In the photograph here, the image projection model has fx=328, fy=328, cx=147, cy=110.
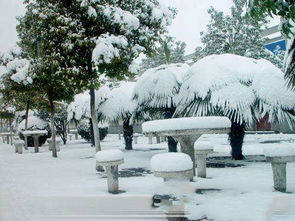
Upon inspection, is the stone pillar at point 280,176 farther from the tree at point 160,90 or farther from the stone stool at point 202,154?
the tree at point 160,90

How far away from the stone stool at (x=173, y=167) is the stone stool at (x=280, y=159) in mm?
1638

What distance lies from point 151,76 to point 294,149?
5.82 metres

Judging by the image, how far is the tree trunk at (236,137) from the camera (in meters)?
9.02

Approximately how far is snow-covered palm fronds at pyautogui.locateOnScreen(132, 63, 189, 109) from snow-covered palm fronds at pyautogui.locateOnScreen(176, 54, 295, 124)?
0.66m

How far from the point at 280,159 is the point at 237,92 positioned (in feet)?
10.7

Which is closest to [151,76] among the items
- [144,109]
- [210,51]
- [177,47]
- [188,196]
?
[144,109]

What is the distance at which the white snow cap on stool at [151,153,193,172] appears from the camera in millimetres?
4113

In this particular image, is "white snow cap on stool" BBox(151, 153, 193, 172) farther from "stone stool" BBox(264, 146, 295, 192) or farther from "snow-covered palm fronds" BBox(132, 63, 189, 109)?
"snow-covered palm fronds" BBox(132, 63, 189, 109)

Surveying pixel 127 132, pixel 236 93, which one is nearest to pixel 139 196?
pixel 236 93

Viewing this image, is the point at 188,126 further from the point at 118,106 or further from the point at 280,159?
the point at 118,106

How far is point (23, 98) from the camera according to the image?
18.1 m

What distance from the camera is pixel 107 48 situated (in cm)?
769

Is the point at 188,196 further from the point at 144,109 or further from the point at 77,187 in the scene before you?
the point at 144,109

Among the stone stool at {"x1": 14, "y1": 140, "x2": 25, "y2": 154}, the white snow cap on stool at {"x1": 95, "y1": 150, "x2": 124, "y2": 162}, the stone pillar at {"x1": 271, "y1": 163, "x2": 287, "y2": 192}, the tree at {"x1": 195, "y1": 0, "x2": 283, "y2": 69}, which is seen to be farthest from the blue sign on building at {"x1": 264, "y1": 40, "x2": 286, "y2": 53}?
the white snow cap on stool at {"x1": 95, "y1": 150, "x2": 124, "y2": 162}
